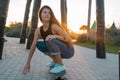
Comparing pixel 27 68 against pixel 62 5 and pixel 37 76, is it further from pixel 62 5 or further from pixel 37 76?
pixel 62 5

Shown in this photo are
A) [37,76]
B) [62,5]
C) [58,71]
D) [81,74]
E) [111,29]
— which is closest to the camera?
[58,71]

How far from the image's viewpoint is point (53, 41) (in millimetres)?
6305

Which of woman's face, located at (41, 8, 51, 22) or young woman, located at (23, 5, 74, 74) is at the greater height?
woman's face, located at (41, 8, 51, 22)

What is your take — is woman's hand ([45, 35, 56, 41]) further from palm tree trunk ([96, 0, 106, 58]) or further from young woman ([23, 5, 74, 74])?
palm tree trunk ([96, 0, 106, 58])

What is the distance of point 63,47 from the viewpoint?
6535 millimetres

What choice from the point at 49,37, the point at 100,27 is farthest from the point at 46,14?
the point at 100,27

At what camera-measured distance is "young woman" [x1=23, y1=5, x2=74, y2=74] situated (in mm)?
6270

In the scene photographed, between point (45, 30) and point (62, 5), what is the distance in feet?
52.6

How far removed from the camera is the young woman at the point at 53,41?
627 centimetres

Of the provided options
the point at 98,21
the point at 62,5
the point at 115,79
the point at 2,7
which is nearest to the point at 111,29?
the point at 62,5

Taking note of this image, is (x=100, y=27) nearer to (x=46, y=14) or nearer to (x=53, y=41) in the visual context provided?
(x=46, y=14)

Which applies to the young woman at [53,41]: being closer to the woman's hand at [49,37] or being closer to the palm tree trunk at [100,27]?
the woman's hand at [49,37]

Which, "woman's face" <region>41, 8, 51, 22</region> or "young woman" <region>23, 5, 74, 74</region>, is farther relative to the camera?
"woman's face" <region>41, 8, 51, 22</region>

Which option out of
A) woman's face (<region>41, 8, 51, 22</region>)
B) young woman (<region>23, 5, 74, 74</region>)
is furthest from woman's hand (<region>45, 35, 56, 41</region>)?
woman's face (<region>41, 8, 51, 22</region>)
